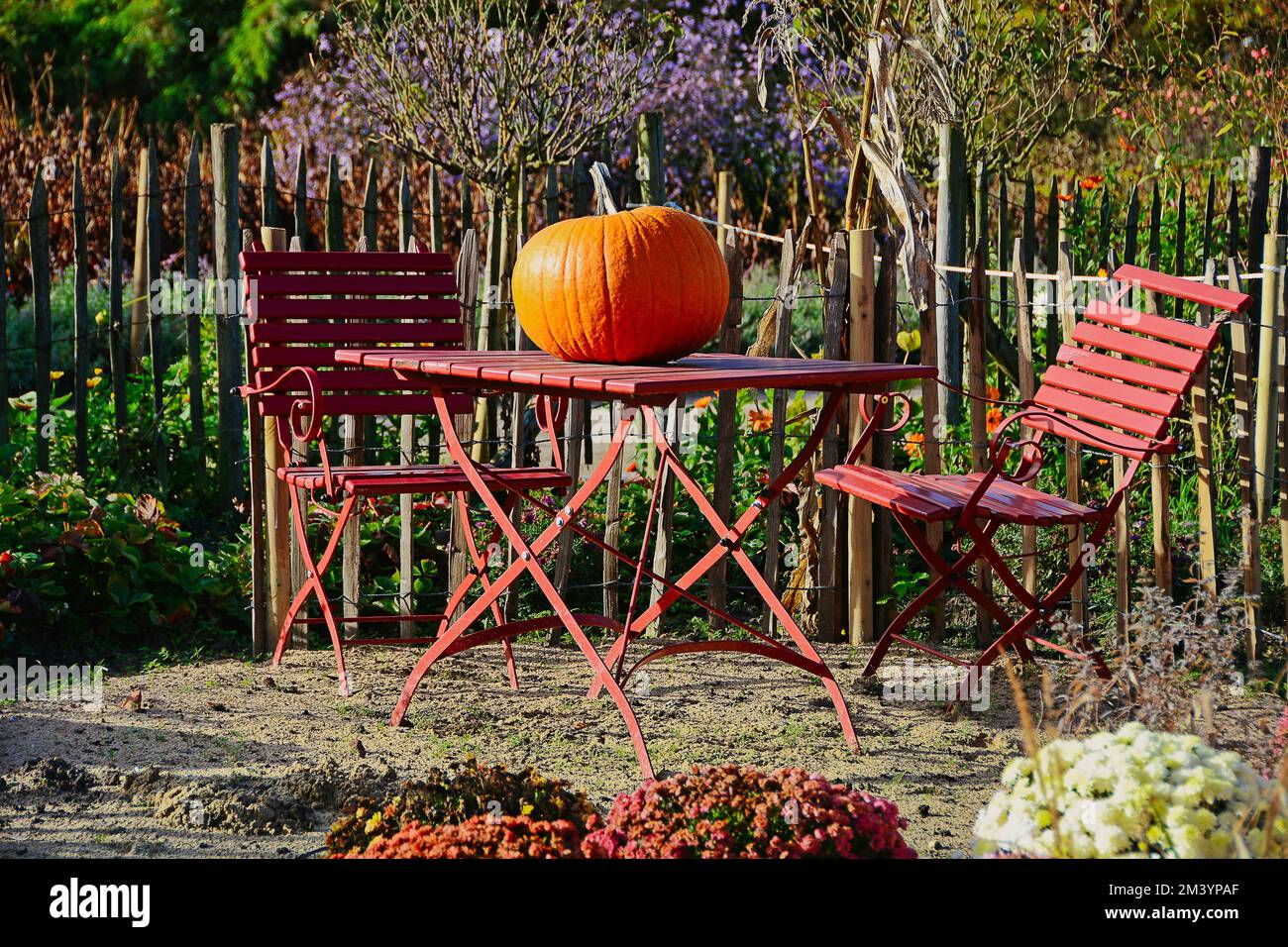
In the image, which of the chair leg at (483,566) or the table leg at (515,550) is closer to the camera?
the table leg at (515,550)

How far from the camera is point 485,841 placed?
241 cm

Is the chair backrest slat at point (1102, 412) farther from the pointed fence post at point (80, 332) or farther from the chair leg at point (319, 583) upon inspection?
the pointed fence post at point (80, 332)

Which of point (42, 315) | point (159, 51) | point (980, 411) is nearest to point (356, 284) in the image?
point (42, 315)

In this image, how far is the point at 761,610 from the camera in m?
4.87

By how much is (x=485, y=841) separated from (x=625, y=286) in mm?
1540

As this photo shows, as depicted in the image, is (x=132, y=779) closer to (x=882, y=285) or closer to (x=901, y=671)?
(x=901, y=671)

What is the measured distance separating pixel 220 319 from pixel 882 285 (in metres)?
2.16

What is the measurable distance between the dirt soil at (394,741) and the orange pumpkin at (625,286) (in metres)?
1.00

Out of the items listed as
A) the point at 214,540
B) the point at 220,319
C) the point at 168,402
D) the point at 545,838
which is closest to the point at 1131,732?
the point at 545,838

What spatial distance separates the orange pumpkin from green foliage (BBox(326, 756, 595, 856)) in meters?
1.17

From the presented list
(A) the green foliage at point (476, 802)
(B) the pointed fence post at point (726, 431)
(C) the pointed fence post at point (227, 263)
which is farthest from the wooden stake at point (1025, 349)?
(C) the pointed fence post at point (227, 263)

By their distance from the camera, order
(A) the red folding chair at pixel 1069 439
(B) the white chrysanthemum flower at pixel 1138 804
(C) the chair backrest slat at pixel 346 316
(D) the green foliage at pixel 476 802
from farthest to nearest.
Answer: (C) the chair backrest slat at pixel 346 316
(A) the red folding chair at pixel 1069 439
(D) the green foliage at pixel 476 802
(B) the white chrysanthemum flower at pixel 1138 804

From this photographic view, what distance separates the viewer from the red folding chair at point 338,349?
4.21 m

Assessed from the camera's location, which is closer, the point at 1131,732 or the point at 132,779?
the point at 1131,732
